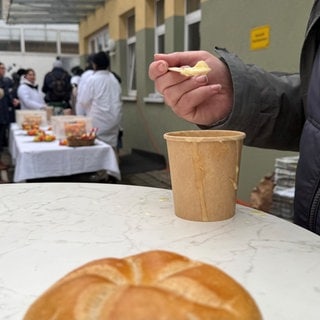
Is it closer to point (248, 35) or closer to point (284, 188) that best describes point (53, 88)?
point (248, 35)

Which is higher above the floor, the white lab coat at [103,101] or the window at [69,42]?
the window at [69,42]

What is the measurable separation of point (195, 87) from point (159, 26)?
4.74 m

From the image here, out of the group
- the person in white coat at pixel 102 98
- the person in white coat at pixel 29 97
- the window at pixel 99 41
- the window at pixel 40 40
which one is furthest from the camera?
the window at pixel 40 40

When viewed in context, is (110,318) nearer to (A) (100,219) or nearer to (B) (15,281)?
(B) (15,281)

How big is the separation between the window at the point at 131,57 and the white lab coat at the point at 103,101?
6.87ft

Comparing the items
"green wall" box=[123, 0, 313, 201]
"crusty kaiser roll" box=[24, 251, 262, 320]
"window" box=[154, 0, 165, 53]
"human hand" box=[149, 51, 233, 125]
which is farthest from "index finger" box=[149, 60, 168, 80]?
"window" box=[154, 0, 165, 53]

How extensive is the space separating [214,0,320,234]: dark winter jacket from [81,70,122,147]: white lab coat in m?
3.29

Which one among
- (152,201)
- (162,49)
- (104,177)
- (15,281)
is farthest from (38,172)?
(162,49)

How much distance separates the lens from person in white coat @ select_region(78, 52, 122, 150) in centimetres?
405

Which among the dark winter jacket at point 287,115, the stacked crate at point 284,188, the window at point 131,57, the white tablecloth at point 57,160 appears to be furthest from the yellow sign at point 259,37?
the window at point 131,57

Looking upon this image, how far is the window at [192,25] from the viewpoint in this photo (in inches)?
170

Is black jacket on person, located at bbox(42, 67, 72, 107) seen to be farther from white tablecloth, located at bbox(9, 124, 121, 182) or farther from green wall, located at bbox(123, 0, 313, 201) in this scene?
white tablecloth, located at bbox(9, 124, 121, 182)

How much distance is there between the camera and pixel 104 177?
344 cm

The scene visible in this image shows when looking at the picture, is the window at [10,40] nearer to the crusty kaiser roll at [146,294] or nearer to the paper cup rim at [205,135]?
the paper cup rim at [205,135]
